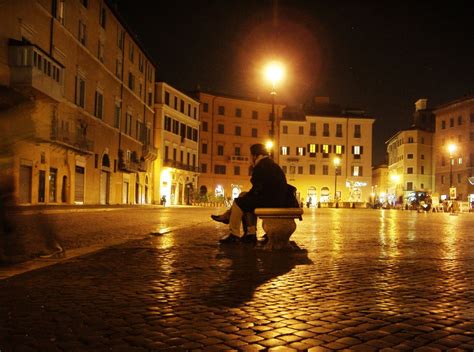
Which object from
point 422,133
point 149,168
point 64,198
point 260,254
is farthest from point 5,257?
point 422,133

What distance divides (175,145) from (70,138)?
117 feet

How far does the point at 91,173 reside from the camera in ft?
138

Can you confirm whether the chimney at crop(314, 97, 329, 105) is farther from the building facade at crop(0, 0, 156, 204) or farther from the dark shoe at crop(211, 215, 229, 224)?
the dark shoe at crop(211, 215, 229, 224)

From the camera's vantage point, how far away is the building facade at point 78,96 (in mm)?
29594

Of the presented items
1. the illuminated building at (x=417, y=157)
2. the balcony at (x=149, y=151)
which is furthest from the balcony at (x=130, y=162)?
the illuminated building at (x=417, y=157)

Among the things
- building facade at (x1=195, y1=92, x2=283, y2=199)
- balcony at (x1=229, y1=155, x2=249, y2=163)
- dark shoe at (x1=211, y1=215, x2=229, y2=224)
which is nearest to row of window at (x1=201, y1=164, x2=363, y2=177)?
building facade at (x1=195, y1=92, x2=283, y2=199)

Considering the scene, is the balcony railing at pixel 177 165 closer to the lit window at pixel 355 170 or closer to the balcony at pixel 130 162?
the balcony at pixel 130 162

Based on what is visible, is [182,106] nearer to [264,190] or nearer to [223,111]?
[223,111]

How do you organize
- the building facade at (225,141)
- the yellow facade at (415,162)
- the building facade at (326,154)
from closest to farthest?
the building facade at (225,141), the building facade at (326,154), the yellow facade at (415,162)

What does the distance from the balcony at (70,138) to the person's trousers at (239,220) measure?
86.3ft

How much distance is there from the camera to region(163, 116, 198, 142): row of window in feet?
227

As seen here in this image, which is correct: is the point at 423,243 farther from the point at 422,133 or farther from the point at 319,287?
the point at 422,133

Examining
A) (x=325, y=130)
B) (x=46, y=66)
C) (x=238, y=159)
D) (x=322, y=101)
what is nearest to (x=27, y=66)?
(x=46, y=66)

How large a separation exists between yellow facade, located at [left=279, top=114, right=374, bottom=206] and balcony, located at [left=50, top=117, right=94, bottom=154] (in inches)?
2050
